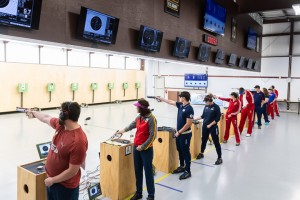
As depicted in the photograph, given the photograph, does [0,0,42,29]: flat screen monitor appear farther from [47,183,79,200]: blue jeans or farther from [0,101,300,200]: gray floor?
[0,101,300,200]: gray floor

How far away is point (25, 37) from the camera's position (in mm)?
3193

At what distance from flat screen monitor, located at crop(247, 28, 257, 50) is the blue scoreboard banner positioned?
594 centimetres

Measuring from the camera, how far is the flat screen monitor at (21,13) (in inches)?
112

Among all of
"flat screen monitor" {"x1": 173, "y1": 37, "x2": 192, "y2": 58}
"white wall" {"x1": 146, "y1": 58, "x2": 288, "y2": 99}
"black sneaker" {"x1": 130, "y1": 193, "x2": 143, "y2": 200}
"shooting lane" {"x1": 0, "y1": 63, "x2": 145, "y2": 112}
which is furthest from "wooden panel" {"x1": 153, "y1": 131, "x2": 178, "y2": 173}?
"shooting lane" {"x1": 0, "y1": 63, "x2": 145, "y2": 112}

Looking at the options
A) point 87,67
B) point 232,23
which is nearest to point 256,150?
point 232,23

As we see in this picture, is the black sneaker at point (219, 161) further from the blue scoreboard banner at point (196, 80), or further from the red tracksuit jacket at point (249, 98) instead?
the blue scoreboard banner at point (196, 80)

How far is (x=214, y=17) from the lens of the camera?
23.6ft

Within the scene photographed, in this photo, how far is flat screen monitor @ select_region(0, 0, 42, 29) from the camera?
285 centimetres

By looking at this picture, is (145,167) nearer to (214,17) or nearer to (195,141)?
(195,141)

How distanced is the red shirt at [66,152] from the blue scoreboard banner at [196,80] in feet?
→ 50.5

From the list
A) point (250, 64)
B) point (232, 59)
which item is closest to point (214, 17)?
point (232, 59)

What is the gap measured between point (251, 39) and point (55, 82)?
10976 millimetres

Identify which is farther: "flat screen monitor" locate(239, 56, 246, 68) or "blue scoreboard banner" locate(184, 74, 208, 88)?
"blue scoreboard banner" locate(184, 74, 208, 88)

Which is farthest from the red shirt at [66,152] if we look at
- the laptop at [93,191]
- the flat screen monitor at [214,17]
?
the flat screen monitor at [214,17]
